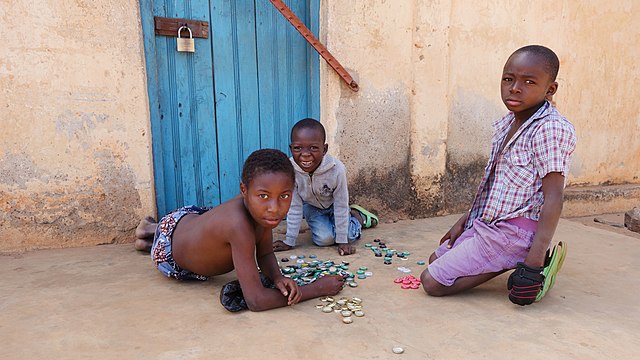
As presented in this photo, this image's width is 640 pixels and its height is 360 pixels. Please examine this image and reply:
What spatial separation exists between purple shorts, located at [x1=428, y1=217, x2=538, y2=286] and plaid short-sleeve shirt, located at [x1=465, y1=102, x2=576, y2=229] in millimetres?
57

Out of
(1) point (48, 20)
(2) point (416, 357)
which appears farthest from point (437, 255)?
(1) point (48, 20)

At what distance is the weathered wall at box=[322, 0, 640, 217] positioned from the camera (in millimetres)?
3980

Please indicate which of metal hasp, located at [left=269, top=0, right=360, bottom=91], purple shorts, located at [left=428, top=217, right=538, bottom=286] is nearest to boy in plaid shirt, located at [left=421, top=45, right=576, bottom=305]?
purple shorts, located at [left=428, top=217, right=538, bottom=286]

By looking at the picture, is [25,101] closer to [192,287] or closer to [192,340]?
[192,287]

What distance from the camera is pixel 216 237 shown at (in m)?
2.32

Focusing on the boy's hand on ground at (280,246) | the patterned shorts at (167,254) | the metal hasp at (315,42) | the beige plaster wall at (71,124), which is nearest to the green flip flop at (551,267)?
the boy's hand on ground at (280,246)

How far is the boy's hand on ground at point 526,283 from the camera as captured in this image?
2.26 meters

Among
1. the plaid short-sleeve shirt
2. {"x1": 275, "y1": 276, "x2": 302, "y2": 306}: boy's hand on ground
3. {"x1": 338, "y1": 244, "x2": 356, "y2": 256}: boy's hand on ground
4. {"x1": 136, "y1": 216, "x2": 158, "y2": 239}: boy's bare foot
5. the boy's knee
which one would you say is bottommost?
{"x1": 338, "y1": 244, "x2": 356, "y2": 256}: boy's hand on ground

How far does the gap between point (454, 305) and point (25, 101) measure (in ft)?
10.0

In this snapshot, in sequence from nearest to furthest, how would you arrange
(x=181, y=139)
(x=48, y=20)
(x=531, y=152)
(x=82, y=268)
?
(x=531, y=152) < (x=82, y=268) < (x=48, y=20) < (x=181, y=139)

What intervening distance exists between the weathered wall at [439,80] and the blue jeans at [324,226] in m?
0.54

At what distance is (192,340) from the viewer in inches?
78.6

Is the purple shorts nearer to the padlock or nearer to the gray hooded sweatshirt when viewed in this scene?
the gray hooded sweatshirt

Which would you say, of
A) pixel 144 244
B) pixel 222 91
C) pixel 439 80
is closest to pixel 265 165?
pixel 144 244
